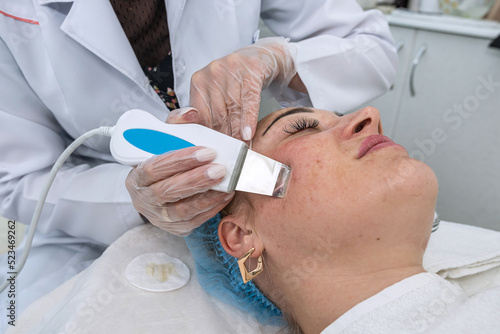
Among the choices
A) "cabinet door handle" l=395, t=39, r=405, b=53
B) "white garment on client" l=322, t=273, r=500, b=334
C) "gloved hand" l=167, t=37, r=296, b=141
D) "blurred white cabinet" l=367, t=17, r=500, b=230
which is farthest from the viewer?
"cabinet door handle" l=395, t=39, r=405, b=53

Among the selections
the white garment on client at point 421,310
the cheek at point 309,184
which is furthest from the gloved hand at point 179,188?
the white garment on client at point 421,310

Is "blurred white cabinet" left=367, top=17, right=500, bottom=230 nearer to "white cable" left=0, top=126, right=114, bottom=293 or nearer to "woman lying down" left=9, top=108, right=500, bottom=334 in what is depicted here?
"woman lying down" left=9, top=108, right=500, bottom=334

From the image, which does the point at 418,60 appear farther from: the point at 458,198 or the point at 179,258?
the point at 179,258

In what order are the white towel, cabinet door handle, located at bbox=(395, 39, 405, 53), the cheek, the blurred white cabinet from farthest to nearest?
1. cabinet door handle, located at bbox=(395, 39, 405, 53)
2. the blurred white cabinet
3. the white towel
4. the cheek

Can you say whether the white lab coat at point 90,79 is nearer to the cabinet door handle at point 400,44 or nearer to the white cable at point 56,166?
Answer: the white cable at point 56,166

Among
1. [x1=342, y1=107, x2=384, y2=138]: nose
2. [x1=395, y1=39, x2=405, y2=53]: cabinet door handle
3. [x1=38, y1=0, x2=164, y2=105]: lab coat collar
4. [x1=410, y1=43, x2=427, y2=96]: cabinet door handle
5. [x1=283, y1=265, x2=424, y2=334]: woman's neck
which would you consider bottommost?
[x1=283, y1=265, x2=424, y2=334]: woman's neck

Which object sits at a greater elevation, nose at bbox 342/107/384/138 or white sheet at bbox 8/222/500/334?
nose at bbox 342/107/384/138

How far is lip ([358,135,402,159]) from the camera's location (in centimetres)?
81

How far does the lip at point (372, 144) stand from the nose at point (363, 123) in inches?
1.1

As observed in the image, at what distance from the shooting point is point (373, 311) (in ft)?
2.38

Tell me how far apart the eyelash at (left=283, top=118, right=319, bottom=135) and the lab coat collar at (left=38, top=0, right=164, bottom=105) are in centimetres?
45

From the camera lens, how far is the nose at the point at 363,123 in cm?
85

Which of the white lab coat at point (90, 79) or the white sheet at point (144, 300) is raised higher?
the white lab coat at point (90, 79)

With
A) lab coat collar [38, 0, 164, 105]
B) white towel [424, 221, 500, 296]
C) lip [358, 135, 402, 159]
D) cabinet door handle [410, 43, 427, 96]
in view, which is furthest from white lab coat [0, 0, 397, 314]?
Result: cabinet door handle [410, 43, 427, 96]
